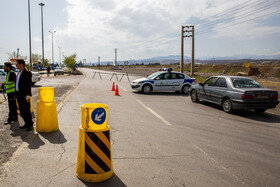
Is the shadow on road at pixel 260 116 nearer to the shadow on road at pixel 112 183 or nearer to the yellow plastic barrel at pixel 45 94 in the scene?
the shadow on road at pixel 112 183

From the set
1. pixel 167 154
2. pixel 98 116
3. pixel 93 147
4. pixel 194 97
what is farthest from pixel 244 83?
pixel 93 147

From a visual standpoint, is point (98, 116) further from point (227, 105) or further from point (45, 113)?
point (227, 105)

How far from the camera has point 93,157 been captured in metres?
3.60

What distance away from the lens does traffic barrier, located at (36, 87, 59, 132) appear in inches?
240

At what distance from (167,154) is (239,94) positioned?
524 cm

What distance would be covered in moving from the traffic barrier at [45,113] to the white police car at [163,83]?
9.73 m

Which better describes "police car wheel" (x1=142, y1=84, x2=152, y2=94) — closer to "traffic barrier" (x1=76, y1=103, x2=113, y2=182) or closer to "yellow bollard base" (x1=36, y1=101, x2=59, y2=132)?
"yellow bollard base" (x1=36, y1=101, x2=59, y2=132)

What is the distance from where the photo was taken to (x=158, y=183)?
3576 mm

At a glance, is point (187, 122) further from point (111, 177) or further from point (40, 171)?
point (40, 171)

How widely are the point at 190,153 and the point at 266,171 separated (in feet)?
4.41

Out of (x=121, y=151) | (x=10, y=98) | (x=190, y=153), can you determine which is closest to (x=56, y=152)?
(x=121, y=151)

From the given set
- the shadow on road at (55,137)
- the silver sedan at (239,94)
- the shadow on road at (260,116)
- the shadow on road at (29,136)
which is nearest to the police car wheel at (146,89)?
the silver sedan at (239,94)

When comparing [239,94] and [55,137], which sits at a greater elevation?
[239,94]

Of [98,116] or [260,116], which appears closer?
[98,116]
